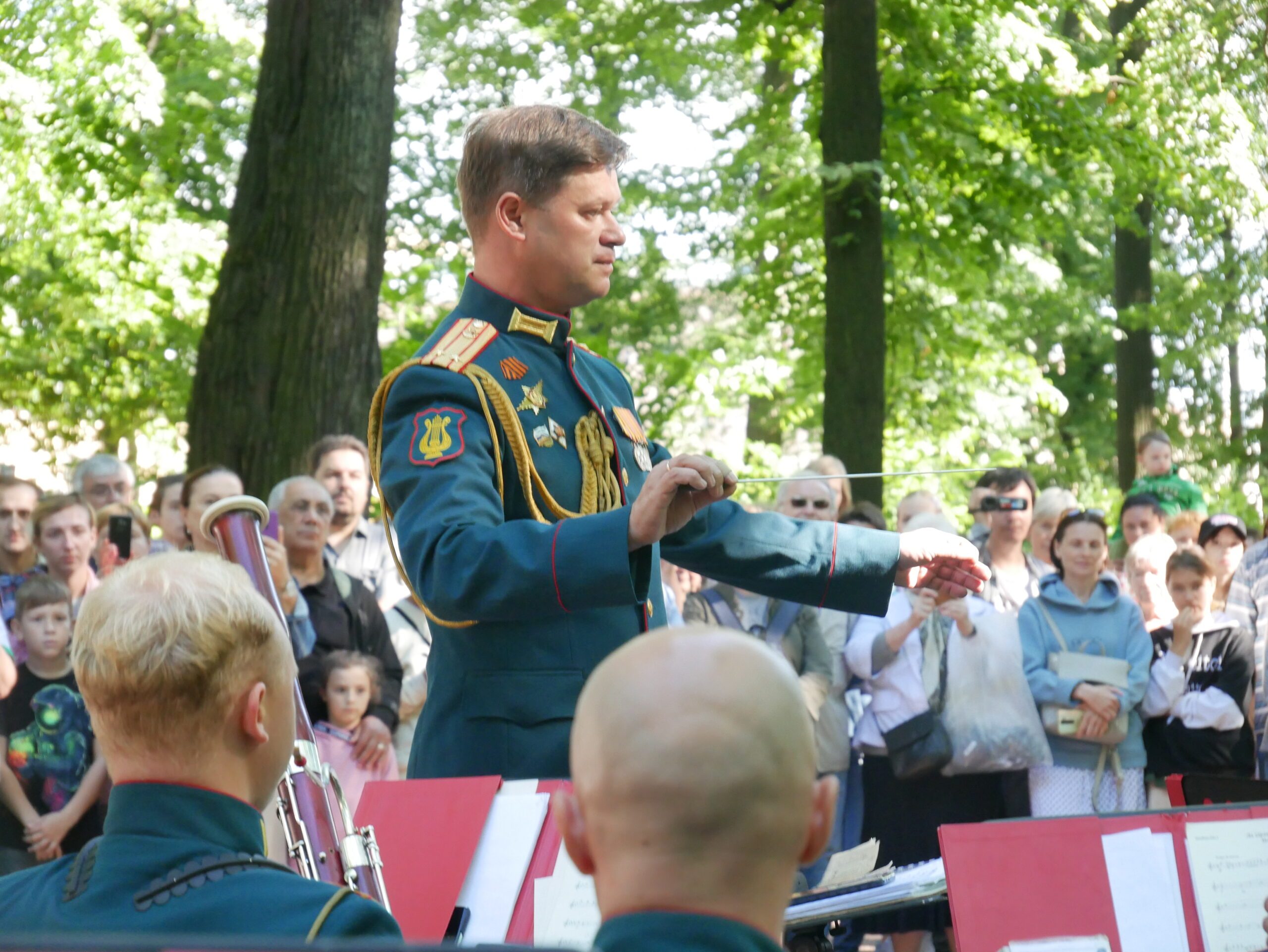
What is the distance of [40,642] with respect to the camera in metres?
5.51

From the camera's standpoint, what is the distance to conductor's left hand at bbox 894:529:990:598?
2893 mm

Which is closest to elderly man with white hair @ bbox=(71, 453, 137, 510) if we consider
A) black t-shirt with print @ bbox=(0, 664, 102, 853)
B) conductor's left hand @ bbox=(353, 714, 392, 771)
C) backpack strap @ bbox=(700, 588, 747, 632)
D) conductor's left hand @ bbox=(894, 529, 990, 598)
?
black t-shirt with print @ bbox=(0, 664, 102, 853)

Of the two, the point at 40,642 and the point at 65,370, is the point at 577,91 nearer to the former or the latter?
the point at 65,370

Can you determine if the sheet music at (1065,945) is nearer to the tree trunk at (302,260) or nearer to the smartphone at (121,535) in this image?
the smartphone at (121,535)

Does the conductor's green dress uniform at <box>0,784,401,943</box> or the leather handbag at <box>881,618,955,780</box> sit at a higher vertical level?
the conductor's green dress uniform at <box>0,784,401,943</box>

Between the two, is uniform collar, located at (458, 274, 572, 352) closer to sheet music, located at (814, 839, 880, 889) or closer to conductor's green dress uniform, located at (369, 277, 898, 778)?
conductor's green dress uniform, located at (369, 277, 898, 778)

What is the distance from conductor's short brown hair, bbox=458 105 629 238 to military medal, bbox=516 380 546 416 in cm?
34

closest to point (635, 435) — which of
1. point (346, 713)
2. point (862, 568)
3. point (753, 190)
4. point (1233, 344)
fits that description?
point (862, 568)

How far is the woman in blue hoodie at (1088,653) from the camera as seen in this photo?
5.96 m

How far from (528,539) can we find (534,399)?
439mm

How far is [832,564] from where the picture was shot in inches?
116

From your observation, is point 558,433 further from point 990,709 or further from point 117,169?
point 117,169

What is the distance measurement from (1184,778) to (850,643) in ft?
Answer: 10.8

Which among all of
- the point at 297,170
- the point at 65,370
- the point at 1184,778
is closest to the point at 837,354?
the point at 297,170
